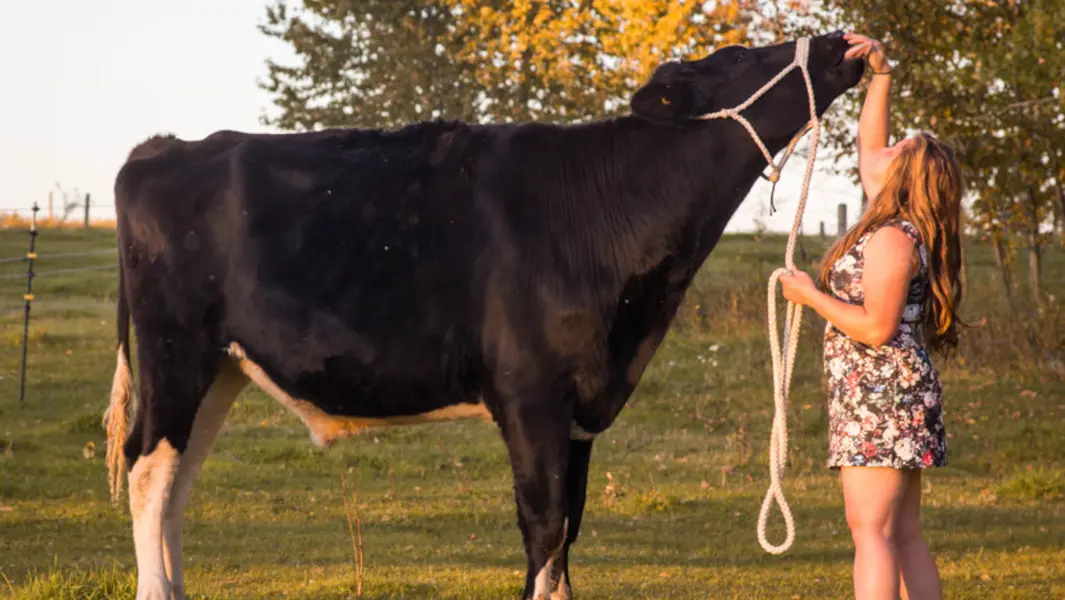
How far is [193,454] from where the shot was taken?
6.76m

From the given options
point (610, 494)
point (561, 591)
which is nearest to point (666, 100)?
point (561, 591)

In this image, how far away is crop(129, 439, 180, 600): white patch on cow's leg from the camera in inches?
254

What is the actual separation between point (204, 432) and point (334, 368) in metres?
0.95

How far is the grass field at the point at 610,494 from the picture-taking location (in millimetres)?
8289

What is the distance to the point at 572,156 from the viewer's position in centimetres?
644

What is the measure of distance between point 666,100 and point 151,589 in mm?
3209

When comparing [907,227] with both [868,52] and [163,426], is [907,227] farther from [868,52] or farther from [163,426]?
[163,426]

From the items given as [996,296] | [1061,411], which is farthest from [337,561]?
[996,296]

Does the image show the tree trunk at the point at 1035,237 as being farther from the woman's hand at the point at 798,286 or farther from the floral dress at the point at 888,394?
the woman's hand at the point at 798,286

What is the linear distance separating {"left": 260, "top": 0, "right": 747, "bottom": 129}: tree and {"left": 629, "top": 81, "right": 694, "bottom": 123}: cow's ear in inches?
416

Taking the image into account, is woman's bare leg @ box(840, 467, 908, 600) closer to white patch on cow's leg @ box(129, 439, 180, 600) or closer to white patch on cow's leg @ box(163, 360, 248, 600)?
white patch on cow's leg @ box(163, 360, 248, 600)

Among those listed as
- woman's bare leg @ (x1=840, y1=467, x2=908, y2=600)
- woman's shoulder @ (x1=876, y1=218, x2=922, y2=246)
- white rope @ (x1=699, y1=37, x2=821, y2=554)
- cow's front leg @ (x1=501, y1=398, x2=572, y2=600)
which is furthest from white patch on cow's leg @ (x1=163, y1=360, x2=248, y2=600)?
woman's shoulder @ (x1=876, y1=218, x2=922, y2=246)

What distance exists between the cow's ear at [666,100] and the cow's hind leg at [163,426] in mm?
2283

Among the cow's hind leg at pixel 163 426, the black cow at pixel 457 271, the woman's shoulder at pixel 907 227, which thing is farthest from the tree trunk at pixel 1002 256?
the cow's hind leg at pixel 163 426
